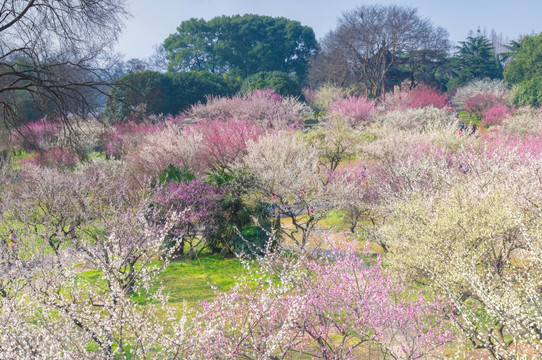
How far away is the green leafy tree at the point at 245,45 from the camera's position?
4875 centimetres

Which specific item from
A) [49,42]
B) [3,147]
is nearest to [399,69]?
[3,147]

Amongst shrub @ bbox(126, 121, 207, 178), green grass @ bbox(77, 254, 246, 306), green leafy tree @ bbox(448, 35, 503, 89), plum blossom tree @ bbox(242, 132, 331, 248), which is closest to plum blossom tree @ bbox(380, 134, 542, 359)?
plum blossom tree @ bbox(242, 132, 331, 248)

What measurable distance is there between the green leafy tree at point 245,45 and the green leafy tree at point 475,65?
61.0 ft

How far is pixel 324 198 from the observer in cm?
994

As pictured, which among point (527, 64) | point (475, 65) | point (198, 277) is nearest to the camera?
point (198, 277)

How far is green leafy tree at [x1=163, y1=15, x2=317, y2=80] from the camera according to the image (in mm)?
48750

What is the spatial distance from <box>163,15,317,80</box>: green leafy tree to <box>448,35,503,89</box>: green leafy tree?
18597 mm

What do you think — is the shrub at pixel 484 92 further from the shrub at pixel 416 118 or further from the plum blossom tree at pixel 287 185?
the plum blossom tree at pixel 287 185

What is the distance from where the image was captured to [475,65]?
42562 mm

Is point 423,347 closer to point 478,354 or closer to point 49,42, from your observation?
point 478,354

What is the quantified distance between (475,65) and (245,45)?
1135 inches

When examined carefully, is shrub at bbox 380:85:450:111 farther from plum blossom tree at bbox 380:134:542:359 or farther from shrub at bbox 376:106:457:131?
plum blossom tree at bbox 380:134:542:359

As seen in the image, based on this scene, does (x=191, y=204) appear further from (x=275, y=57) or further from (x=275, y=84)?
(x=275, y=57)

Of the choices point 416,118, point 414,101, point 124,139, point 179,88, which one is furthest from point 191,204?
point 179,88
